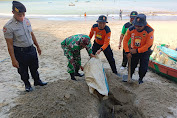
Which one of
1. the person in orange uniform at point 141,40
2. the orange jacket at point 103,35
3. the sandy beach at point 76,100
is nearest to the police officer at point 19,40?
the sandy beach at point 76,100

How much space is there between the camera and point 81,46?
3.04m

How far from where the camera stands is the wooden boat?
3793 mm

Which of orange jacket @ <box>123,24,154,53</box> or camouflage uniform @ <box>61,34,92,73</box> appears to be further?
orange jacket @ <box>123,24,154,53</box>

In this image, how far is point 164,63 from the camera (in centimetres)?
409

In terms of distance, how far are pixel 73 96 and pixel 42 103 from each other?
55cm

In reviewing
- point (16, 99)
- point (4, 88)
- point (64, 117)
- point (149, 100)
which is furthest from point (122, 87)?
point (4, 88)

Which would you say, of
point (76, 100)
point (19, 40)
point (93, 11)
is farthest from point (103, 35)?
point (93, 11)

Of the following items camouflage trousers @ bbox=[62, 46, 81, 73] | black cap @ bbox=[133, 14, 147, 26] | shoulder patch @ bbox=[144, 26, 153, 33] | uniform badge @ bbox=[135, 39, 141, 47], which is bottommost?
camouflage trousers @ bbox=[62, 46, 81, 73]

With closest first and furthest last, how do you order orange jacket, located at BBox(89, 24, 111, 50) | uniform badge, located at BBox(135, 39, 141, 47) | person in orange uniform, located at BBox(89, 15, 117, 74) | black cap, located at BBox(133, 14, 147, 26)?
black cap, located at BBox(133, 14, 147, 26) < uniform badge, located at BBox(135, 39, 141, 47) < person in orange uniform, located at BBox(89, 15, 117, 74) < orange jacket, located at BBox(89, 24, 111, 50)

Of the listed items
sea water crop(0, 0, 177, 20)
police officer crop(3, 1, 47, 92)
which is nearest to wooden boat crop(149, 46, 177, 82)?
police officer crop(3, 1, 47, 92)

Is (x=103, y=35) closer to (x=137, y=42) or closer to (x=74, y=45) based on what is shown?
(x=137, y=42)

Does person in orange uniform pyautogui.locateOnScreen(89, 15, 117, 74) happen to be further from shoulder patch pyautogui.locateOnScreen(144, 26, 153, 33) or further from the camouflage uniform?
shoulder patch pyautogui.locateOnScreen(144, 26, 153, 33)

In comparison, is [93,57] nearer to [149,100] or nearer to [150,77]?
[149,100]

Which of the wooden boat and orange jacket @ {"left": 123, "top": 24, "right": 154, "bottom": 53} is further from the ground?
orange jacket @ {"left": 123, "top": 24, "right": 154, "bottom": 53}
